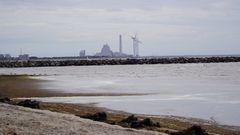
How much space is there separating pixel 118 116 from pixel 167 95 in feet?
31.7

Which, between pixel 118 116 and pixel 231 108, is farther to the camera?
pixel 231 108

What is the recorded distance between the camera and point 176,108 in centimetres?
1914

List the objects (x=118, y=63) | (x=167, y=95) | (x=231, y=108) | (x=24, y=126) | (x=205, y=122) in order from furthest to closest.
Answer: (x=118, y=63) < (x=167, y=95) < (x=231, y=108) < (x=205, y=122) < (x=24, y=126)

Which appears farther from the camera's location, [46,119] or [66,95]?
[66,95]

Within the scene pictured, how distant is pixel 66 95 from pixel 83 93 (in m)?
1.52

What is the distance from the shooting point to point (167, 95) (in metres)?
25.5

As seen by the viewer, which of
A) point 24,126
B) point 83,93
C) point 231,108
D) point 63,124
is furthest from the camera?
point 83,93

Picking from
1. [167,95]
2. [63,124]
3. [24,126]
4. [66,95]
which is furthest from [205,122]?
[66,95]

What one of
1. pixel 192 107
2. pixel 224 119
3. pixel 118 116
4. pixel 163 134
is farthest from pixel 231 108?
pixel 163 134

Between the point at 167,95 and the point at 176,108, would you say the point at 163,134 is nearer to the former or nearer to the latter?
the point at 176,108

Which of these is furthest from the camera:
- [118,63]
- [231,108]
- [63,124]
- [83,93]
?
[118,63]

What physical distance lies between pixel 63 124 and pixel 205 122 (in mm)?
5781

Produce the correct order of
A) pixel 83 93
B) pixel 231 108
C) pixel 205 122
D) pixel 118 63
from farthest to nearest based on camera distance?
pixel 118 63
pixel 83 93
pixel 231 108
pixel 205 122

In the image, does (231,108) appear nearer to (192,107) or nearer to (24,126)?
(192,107)
